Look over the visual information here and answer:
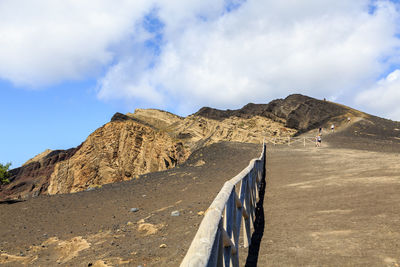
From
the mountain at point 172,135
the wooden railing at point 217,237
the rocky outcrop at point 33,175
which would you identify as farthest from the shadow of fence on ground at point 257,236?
the rocky outcrop at point 33,175

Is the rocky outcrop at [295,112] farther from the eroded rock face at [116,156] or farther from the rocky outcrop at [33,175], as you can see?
the rocky outcrop at [33,175]

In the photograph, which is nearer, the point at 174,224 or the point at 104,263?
the point at 104,263

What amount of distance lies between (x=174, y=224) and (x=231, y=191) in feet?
18.2

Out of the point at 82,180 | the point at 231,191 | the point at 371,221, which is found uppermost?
the point at 231,191

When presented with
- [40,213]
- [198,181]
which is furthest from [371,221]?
[40,213]

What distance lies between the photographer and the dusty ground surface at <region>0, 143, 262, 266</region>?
7.68 meters

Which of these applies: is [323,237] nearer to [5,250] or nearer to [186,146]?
[5,250]

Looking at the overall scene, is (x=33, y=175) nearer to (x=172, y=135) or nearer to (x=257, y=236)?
(x=172, y=135)

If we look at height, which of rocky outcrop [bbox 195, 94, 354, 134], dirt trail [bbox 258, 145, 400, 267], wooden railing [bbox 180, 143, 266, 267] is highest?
rocky outcrop [bbox 195, 94, 354, 134]

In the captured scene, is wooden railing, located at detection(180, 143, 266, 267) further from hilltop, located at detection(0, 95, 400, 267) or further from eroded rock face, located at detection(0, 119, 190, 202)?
eroded rock face, located at detection(0, 119, 190, 202)

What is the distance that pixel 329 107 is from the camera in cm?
5534

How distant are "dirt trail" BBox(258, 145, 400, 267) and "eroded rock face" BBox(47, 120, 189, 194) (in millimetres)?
29605

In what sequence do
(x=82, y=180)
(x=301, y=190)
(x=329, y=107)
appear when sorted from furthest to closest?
(x=329, y=107) < (x=82, y=180) < (x=301, y=190)

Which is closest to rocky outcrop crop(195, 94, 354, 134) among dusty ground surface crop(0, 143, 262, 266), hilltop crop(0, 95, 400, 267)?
hilltop crop(0, 95, 400, 267)
